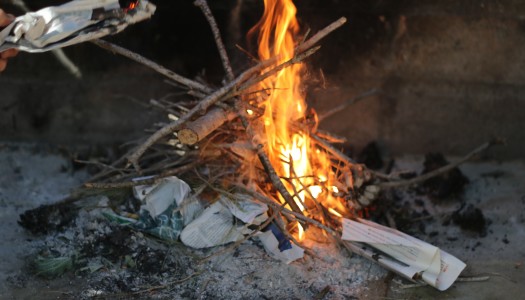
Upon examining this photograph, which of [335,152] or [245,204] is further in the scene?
[335,152]

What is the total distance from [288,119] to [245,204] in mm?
645

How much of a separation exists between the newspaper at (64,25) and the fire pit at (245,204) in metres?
0.53

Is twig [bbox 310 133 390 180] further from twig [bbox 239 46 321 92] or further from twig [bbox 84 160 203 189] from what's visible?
twig [bbox 84 160 203 189]

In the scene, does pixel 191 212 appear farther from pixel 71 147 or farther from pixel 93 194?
pixel 71 147

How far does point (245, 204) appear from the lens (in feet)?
13.2

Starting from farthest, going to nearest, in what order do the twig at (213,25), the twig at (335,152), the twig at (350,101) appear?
1. the twig at (350,101)
2. the twig at (335,152)
3. the twig at (213,25)

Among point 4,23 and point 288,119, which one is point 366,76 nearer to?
point 288,119

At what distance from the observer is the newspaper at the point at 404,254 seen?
12.4 feet

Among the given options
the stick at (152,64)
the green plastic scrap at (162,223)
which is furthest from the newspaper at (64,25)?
the green plastic scrap at (162,223)

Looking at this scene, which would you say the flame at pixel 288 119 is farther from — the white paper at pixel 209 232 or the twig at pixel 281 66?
the white paper at pixel 209 232

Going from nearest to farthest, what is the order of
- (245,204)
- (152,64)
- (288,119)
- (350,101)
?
(245,204) < (152,64) < (288,119) < (350,101)

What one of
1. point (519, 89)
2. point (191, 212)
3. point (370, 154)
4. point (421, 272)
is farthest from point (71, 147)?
point (519, 89)

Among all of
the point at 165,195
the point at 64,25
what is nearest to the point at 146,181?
the point at 165,195

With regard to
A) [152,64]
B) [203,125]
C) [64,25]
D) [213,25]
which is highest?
[64,25]
